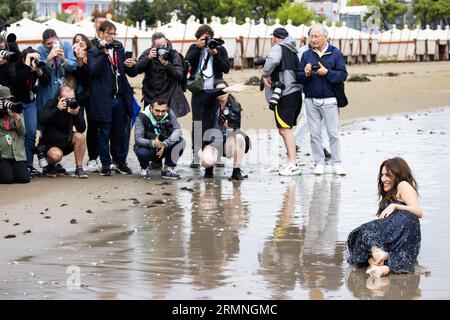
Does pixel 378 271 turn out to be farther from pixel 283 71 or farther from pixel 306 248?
pixel 283 71

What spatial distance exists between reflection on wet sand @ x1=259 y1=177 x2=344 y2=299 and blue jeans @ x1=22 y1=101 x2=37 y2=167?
3140mm

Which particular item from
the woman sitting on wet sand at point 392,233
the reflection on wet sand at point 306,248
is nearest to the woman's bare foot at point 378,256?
the woman sitting on wet sand at point 392,233

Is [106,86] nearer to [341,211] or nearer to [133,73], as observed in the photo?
[133,73]

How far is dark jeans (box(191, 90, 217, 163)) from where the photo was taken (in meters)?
13.6

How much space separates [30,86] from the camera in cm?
1333

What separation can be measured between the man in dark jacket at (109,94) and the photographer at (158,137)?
0.59m

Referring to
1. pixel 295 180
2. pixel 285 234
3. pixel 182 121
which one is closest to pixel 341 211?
pixel 285 234

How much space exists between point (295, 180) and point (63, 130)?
2.71 metres

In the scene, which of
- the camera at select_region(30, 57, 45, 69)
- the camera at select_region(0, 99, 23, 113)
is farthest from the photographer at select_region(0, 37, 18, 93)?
the camera at select_region(0, 99, 23, 113)

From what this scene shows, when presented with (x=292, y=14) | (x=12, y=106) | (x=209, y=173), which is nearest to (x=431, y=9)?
(x=292, y=14)

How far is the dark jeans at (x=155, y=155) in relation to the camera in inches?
513

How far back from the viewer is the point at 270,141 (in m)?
17.5

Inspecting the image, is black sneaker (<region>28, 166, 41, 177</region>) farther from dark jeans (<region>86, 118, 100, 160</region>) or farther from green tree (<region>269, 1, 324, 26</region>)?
green tree (<region>269, 1, 324, 26</region>)

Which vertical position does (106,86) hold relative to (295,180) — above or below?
above
